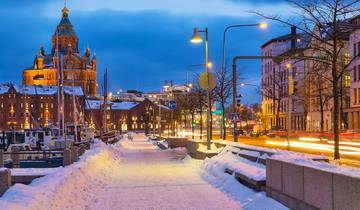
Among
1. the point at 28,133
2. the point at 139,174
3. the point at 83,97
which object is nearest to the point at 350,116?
the point at 28,133

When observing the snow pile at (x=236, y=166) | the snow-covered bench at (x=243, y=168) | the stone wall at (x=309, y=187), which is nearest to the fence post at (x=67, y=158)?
the snow pile at (x=236, y=166)

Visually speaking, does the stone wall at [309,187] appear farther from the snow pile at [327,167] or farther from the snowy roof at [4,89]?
the snowy roof at [4,89]

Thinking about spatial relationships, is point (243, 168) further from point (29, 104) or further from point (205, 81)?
point (29, 104)

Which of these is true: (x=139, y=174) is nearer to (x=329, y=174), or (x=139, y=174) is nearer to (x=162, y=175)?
(x=162, y=175)

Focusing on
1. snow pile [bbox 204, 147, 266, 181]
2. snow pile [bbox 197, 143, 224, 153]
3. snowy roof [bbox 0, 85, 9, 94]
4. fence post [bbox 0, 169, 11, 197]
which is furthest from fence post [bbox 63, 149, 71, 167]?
snowy roof [bbox 0, 85, 9, 94]

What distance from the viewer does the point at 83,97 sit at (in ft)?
610

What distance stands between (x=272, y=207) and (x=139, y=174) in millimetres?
10955

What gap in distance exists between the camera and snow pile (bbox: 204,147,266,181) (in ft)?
53.3

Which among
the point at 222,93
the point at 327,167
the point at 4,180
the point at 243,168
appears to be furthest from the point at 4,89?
the point at 327,167

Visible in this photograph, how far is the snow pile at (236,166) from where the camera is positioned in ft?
53.3

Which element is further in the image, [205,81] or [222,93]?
[222,93]

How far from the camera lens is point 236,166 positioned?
742 inches

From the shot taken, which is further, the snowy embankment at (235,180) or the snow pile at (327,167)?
the snowy embankment at (235,180)

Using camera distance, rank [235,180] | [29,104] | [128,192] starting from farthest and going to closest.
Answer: [29,104], [235,180], [128,192]
